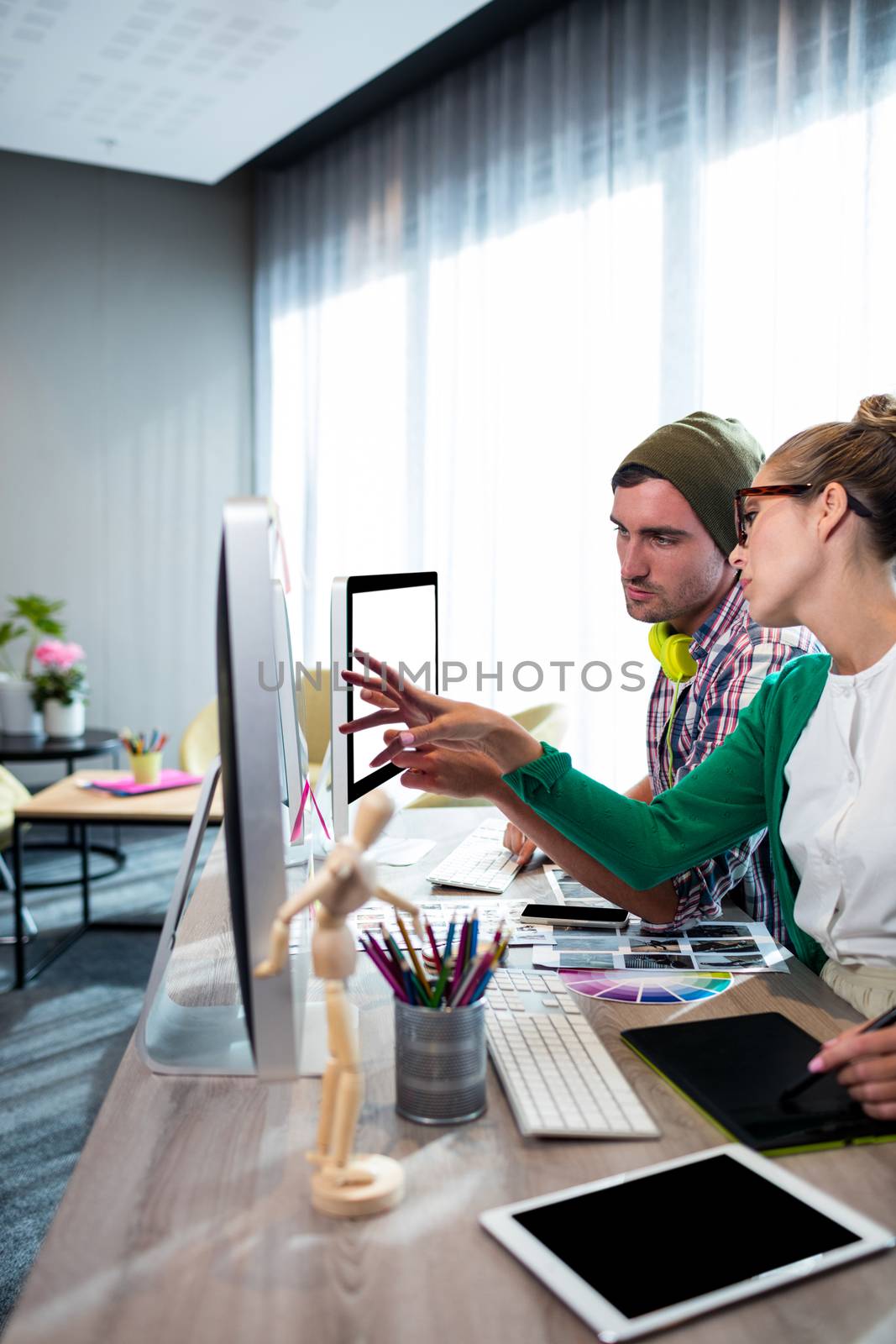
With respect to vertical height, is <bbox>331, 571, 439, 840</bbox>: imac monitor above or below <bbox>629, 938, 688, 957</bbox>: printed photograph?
above

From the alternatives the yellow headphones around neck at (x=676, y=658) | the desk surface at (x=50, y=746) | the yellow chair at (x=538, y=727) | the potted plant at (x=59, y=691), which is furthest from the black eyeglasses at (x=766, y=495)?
→ the potted plant at (x=59, y=691)

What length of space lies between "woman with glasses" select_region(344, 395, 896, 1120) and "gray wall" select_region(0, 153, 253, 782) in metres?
4.27

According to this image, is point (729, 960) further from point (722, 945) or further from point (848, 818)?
point (848, 818)

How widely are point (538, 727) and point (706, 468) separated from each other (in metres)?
1.49

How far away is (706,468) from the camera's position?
1896mm

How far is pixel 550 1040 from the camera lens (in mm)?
1080

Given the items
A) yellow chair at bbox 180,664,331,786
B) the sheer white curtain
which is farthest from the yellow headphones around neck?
yellow chair at bbox 180,664,331,786

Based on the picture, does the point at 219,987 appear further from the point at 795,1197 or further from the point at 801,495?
the point at 801,495

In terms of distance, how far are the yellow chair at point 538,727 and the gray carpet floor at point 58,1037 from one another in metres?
1.01

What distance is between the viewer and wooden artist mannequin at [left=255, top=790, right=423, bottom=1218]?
761 mm

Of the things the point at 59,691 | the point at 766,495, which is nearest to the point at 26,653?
the point at 59,691

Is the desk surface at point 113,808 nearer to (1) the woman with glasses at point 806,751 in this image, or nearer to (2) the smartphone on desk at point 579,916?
(2) the smartphone on desk at point 579,916

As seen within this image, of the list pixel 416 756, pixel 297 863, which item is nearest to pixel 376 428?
pixel 416 756

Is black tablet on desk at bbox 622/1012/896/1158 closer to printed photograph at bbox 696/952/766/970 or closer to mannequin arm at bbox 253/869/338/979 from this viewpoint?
printed photograph at bbox 696/952/766/970
